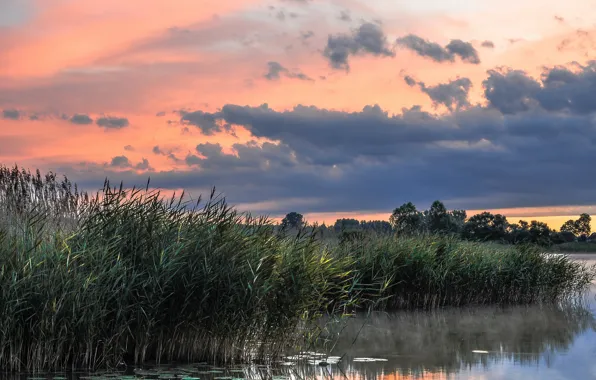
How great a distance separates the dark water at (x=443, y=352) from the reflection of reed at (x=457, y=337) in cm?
2

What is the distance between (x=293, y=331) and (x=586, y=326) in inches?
414

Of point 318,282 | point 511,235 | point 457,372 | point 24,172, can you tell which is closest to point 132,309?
point 318,282

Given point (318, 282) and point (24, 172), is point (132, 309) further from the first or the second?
point (24, 172)

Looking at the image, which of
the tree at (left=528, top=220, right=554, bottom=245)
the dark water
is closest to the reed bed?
the dark water

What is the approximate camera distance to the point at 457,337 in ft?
49.2

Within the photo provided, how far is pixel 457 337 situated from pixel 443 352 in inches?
74.3

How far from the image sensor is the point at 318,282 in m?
11.2

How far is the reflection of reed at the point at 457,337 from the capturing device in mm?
12328

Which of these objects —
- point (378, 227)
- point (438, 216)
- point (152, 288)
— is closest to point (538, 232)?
point (438, 216)

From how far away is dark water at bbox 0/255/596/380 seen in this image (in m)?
10.1

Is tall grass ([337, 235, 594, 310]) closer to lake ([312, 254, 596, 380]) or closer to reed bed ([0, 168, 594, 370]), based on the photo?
lake ([312, 254, 596, 380])

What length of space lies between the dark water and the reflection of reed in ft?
0.06

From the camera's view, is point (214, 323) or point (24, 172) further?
point (24, 172)

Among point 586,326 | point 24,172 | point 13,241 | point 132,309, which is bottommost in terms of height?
point 586,326
